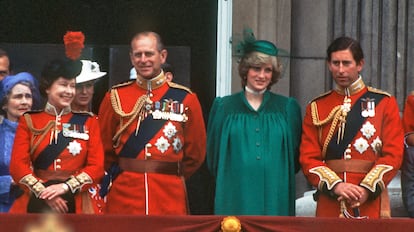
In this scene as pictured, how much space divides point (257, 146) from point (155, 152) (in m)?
0.67

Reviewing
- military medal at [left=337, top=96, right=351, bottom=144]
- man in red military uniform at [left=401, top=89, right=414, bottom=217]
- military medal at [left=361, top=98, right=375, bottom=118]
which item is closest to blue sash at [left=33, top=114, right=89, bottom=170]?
military medal at [left=337, top=96, right=351, bottom=144]

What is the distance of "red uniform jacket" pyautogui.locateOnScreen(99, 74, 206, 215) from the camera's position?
30.3ft

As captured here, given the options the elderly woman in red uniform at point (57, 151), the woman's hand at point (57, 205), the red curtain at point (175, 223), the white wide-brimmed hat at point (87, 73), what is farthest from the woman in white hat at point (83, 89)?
the red curtain at point (175, 223)

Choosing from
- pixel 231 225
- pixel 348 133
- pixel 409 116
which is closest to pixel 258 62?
pixel 348 133

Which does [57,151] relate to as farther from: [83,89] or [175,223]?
[175,223]

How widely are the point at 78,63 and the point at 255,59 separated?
1.15 metres

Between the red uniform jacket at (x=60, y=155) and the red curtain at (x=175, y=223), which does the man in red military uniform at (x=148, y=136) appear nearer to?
the red uniform jacket at (x=60, y=155)

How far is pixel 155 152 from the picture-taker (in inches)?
364

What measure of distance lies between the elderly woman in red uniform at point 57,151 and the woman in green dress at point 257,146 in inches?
35.3

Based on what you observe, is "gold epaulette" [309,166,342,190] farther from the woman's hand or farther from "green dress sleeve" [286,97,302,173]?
the woman's hand

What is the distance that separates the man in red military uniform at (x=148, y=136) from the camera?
924cm

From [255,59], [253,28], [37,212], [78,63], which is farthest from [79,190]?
[253,28]

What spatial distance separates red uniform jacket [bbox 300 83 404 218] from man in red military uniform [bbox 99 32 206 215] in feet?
2.49

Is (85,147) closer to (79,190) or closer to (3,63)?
(79,190)
